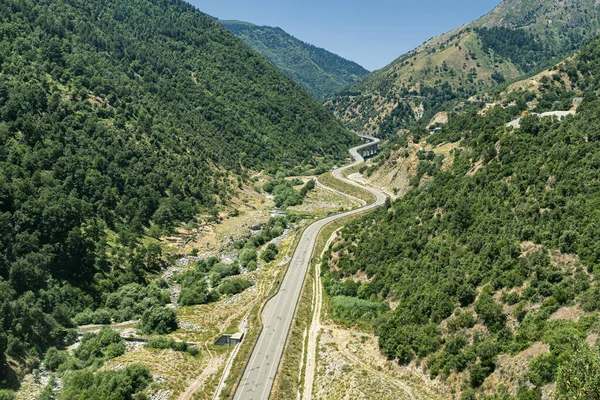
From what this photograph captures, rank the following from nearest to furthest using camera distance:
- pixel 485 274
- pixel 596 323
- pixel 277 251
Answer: pixel 596 323 < pixel 485 274 < pixel 277 251

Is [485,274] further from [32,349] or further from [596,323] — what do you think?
[32,349]

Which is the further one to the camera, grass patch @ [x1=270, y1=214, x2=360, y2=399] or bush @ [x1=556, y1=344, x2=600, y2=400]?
grass patch @ [x1=270, y1=214, x2=360, y2=399]

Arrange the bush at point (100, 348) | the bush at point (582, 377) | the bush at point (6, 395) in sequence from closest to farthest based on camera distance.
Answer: the bush at point (582, 377) < the bush at point (6, 395) < the bush at point (100, 348)

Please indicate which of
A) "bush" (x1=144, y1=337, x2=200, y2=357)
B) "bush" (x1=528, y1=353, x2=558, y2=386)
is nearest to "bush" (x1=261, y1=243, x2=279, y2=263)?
"bush" (x1=144, y1=337, x2=200, y2=357)

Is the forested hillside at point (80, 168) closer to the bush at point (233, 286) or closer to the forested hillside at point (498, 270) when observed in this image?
the bush at point (233, 286)

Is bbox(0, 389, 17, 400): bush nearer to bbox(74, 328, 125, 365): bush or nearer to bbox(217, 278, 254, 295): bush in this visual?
bbox(74, 328, 125, 365): bush

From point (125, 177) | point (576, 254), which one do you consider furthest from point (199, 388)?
point (125, 177)

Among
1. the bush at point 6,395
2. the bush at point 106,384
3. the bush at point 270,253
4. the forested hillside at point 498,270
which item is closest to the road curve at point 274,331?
the bush at point 270,253
